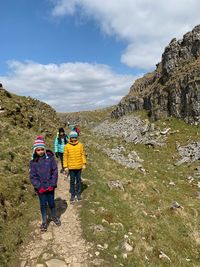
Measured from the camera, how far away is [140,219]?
46.3 ft

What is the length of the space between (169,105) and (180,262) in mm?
44457

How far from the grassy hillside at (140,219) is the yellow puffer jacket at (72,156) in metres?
1.86

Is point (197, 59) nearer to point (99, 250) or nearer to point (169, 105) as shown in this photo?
point (169, 105)

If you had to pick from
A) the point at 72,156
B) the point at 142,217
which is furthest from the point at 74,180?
the point at 142,217

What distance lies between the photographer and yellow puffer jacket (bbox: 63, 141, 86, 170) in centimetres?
1391

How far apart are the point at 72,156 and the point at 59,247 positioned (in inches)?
172

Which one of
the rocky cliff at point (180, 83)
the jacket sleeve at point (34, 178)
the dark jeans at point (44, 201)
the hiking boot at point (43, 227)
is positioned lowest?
the hiking boot at point (43, 227)

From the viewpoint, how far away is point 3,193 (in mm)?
13617

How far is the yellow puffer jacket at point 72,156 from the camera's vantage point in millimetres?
13906

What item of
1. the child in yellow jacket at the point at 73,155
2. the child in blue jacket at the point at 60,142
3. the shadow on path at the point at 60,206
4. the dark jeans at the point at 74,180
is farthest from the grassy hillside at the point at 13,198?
the child in yellow jacket at the point at 73,155

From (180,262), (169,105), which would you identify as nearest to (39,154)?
(180,262)

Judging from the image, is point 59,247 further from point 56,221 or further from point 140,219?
point 140,219

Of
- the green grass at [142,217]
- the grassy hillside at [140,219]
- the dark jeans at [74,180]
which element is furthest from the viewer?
the dark jeans at [74,180]

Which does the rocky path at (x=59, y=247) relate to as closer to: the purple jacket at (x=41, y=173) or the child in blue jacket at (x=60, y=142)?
the purple jacket at (x=41, y=173)
